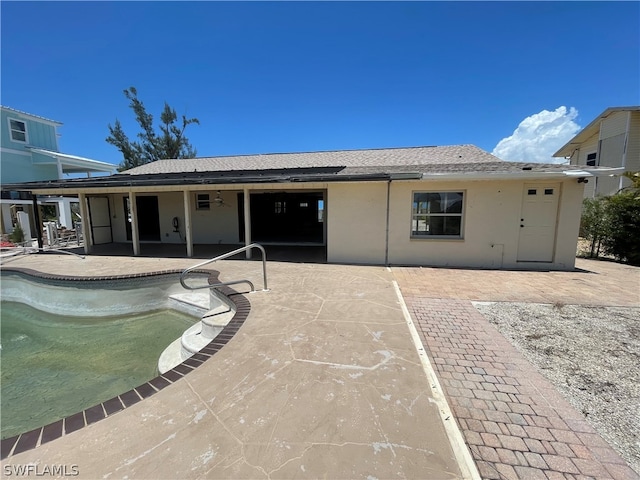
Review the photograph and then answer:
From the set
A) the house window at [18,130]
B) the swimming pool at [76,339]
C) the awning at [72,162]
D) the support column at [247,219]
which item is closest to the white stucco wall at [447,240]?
the support column at [247,219]

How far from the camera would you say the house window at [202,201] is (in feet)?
38.4

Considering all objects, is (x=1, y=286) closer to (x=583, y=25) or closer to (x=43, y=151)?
(x=43, y=151)

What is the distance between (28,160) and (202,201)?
48.9 ft

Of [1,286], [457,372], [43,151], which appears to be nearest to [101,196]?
[1,286]

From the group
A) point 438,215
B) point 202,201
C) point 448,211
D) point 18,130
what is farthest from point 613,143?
point 18,130

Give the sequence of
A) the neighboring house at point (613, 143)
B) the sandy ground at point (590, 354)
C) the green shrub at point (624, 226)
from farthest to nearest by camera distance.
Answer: the neighboring house at point (613, 143), the green shrub at point (624, 226), the sandy ground at point (590, 354)

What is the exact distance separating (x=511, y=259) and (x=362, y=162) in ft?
21.3

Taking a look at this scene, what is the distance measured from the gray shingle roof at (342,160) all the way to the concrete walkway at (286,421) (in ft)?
28.4

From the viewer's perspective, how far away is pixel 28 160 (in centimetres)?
1691

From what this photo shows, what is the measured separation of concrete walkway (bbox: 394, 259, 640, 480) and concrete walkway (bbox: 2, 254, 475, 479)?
23cm

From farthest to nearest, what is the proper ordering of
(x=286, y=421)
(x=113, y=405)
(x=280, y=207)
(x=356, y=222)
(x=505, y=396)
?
(x=280, y=207), (x=356, y=222), (x=505, y=396), (x=113, y=405), (x=286, y=421)

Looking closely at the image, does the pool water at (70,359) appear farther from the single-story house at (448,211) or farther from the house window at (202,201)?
the house window at (202,201)

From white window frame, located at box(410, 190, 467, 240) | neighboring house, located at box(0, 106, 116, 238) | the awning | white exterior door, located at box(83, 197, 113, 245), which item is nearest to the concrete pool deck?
white window frame, located at box(410, 190, 467, 240)

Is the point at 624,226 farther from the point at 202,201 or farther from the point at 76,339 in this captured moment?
the point at 202,201
